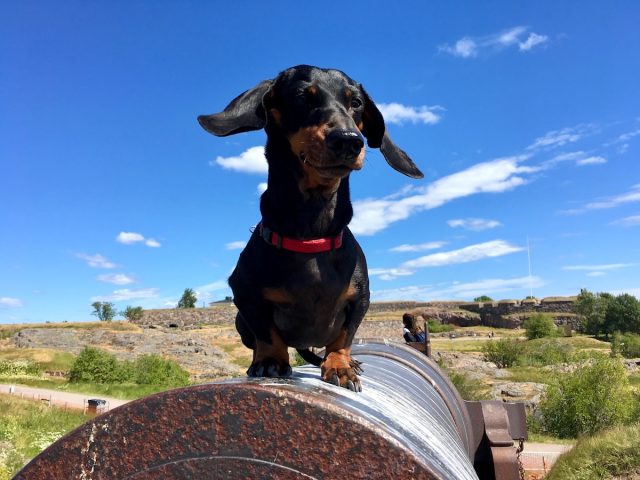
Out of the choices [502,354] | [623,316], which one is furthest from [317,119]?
[623,316]

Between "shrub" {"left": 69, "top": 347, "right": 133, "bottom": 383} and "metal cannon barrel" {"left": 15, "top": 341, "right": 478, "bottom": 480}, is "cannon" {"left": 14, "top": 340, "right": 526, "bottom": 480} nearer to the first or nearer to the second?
"metal cannon barrel" {"left": 15, "top": 341, "right": 478, "bottom": 480}

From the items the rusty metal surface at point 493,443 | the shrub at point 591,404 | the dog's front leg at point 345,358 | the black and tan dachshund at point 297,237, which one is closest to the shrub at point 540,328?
the shrub at point 591,404

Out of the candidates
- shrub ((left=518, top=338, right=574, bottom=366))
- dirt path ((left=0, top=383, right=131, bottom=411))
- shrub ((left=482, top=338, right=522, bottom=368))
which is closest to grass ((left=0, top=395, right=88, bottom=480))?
dirt path ((left=0, top=383, right=131, bottom=411))

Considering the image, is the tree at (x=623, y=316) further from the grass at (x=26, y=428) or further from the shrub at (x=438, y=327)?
the grass at (x=26, y=428)

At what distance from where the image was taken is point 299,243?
7.13ft

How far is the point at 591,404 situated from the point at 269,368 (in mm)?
13772

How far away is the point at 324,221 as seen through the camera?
2.23 meters

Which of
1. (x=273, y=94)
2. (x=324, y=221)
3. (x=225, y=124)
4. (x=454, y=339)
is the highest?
(x=273, y=94)

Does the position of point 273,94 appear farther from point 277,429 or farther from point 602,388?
point 602,388

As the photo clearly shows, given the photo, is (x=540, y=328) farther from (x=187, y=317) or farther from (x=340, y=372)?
(x=340, y=372)

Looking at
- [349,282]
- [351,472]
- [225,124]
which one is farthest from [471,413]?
[351,472]

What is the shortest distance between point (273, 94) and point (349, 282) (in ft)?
2.65

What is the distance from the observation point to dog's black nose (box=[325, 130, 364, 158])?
1.93 metres

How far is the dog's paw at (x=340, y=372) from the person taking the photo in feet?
6.11
